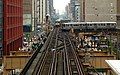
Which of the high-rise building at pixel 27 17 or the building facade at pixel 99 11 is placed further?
the building facade at pixel 99 11

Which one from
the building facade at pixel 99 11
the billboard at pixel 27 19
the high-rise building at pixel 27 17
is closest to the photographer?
the high-rise building at pixel 27 17

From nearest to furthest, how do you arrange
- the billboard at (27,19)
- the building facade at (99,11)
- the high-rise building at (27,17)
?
the high-rise building at (27,17)
the billboard at (27,19)
the building facade at (99,11)

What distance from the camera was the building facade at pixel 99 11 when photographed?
9625cm

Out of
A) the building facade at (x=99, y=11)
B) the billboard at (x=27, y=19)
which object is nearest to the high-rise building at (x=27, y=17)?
the billboard at (x=27, y=19)

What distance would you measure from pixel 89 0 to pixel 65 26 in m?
22.0

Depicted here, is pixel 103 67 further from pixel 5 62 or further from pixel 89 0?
pixel 89 0

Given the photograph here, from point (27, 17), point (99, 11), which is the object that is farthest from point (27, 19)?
point (99, 11)

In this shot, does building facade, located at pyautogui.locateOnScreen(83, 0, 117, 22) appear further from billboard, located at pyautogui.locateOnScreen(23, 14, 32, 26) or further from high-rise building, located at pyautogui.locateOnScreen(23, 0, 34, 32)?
billboard, located at pyautogui.locateOnScreen(23, 14, 32, 26)

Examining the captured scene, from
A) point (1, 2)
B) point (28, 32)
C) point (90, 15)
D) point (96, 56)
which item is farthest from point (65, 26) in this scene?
point (96, 56)

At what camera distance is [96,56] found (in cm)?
2475

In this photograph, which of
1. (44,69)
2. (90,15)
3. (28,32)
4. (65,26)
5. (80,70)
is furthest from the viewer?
(90,15)

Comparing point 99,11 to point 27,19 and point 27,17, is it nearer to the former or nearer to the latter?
point 27,19

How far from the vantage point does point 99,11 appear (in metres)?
96.8

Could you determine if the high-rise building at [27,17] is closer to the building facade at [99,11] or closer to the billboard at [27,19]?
the billboard at [27,19]
